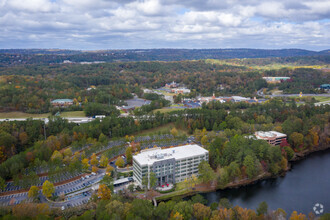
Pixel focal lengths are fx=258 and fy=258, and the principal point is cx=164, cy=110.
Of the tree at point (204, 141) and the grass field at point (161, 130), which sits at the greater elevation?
the tree at point (204, 141)

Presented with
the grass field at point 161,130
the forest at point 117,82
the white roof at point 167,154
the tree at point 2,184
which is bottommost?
the grass field at point 161,130

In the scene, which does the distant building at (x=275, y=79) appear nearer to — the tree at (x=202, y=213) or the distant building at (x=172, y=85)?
the distant building at (x=172, y=85)

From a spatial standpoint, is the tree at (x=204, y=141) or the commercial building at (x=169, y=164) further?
the tree at (x=204, y=141)

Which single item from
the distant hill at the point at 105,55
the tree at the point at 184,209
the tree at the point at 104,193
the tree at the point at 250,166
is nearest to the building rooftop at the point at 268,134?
the tree at the point at 250,166

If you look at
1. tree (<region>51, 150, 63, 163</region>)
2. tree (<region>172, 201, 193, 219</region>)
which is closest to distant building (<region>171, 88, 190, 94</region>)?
tree (<region>51, 150, 63, 163</region>)

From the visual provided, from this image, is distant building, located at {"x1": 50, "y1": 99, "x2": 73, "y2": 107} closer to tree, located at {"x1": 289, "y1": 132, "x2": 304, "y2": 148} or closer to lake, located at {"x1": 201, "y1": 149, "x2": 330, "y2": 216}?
lake, located at {"x1": 201, "y1": 149, "x2": 330, "y2": 216}

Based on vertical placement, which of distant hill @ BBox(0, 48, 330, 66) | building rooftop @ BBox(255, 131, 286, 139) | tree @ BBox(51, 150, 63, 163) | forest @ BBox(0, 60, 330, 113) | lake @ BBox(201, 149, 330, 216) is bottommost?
lake @ BBox(201, 149, 330, 216)

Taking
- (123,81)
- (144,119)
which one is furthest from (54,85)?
(144,119)
